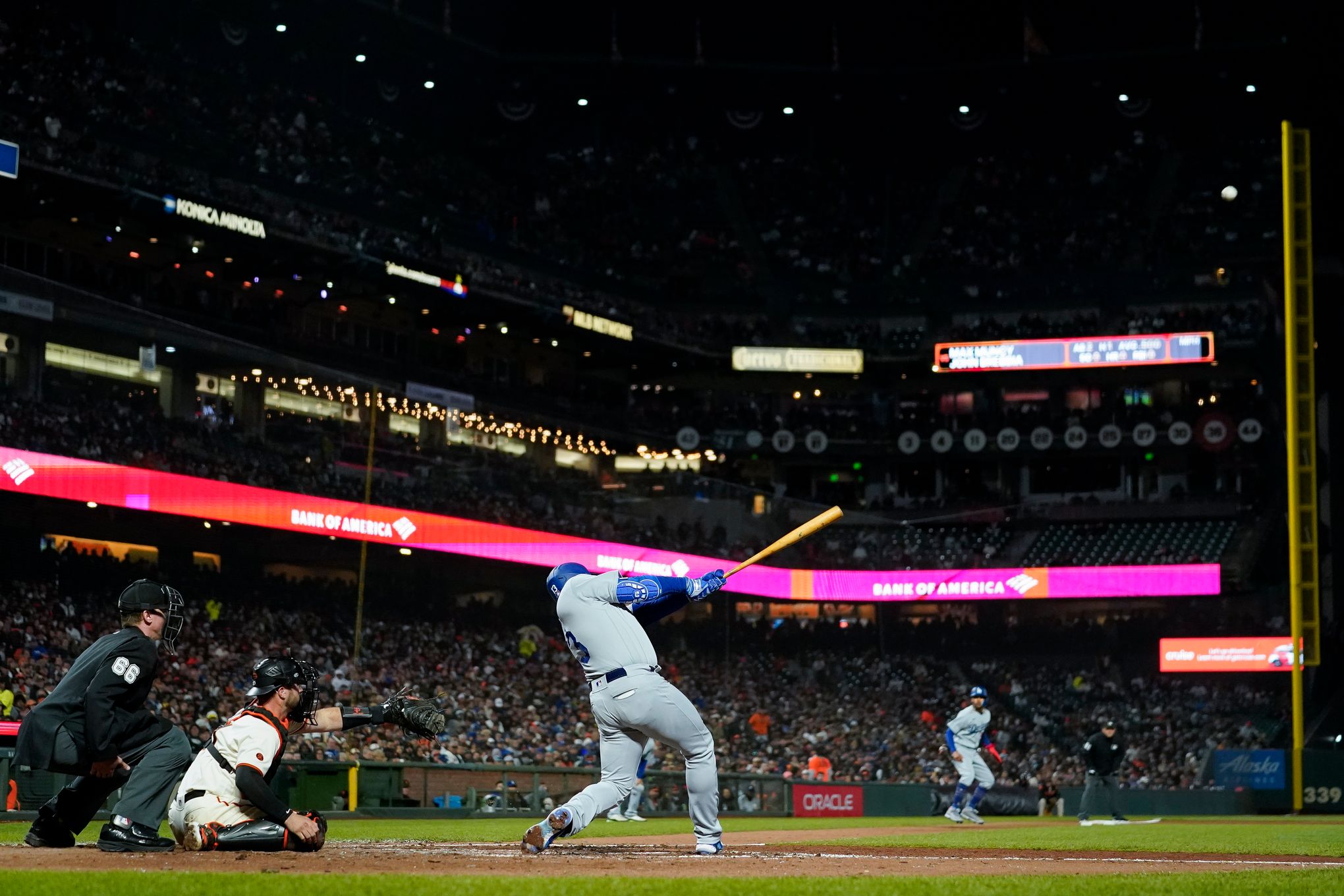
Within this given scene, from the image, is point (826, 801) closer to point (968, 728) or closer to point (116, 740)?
point (968, 728)

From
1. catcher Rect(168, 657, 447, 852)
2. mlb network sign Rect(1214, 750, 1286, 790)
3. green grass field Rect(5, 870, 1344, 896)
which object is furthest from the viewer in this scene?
mlb network sign Rect(1214, 750, 1286, 790)

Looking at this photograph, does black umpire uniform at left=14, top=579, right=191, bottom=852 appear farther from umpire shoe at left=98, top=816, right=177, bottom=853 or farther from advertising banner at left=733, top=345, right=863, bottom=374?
advertising banner at left=733, top=345, right=863, bottom=374

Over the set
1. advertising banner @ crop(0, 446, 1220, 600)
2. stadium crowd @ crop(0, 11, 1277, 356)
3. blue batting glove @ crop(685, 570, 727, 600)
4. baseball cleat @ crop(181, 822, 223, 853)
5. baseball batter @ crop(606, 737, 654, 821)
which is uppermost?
stadium crowd @ crop(0, 11, 1277, 356)

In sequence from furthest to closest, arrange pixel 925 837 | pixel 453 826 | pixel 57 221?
pixel 57 221, pixel 453 826, pixel 925 837

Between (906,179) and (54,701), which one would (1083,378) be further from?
(54,701)

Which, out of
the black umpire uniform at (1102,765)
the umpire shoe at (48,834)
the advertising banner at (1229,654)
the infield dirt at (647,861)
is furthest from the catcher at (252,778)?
the advertising banner at (1229,654)

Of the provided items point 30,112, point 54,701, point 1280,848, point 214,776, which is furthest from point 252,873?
point 30,112

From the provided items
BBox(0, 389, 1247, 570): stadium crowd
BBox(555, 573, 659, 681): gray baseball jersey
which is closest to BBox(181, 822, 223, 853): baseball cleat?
BBox(555, 573, 659, 681): gray baseball jersey

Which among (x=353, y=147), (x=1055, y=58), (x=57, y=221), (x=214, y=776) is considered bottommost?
(x=214, y=776)

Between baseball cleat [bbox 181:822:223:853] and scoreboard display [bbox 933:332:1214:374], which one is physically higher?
scoreboard display [bbox 933:332:1214:374]
